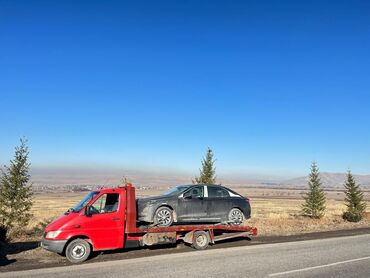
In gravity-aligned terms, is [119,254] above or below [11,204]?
below

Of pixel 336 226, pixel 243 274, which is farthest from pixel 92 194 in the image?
pixel 336 226

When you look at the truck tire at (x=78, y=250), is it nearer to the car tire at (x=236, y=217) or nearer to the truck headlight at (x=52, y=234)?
the truck headlight at (x=52, y=234)

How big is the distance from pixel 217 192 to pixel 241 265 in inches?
164

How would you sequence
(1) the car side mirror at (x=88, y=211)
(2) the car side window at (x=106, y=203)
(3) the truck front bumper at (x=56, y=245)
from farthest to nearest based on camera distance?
(2) the car side window at (x=106, y=203) → (1) the car side mirror at (x=88, y=211) → (3) the truck front bumper at (x=56, y=245)

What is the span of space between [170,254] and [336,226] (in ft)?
44.9

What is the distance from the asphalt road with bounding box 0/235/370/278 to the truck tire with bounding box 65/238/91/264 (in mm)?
614

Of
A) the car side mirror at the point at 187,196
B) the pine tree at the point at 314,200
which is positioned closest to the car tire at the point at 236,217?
the car side mirror at the point at 187,196

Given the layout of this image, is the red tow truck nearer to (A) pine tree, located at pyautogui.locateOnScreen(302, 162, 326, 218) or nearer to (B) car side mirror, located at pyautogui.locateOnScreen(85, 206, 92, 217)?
(B) car side mirror, located at pyautogui.locateOnScreen(85, 206, 92, 217)

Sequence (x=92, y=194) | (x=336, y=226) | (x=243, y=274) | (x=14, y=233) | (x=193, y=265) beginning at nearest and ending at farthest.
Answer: (x=243, y=274) < (x=193, y=265) < (x=92, y=194) < (x=14, y=233) < (x=336, y=226)

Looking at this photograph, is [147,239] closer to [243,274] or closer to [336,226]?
[243,274]

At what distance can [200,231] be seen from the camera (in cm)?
1336

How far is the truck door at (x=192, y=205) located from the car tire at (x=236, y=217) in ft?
3.68

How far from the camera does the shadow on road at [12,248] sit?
11430 mm

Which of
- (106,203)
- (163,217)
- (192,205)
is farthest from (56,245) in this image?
(192,205)
